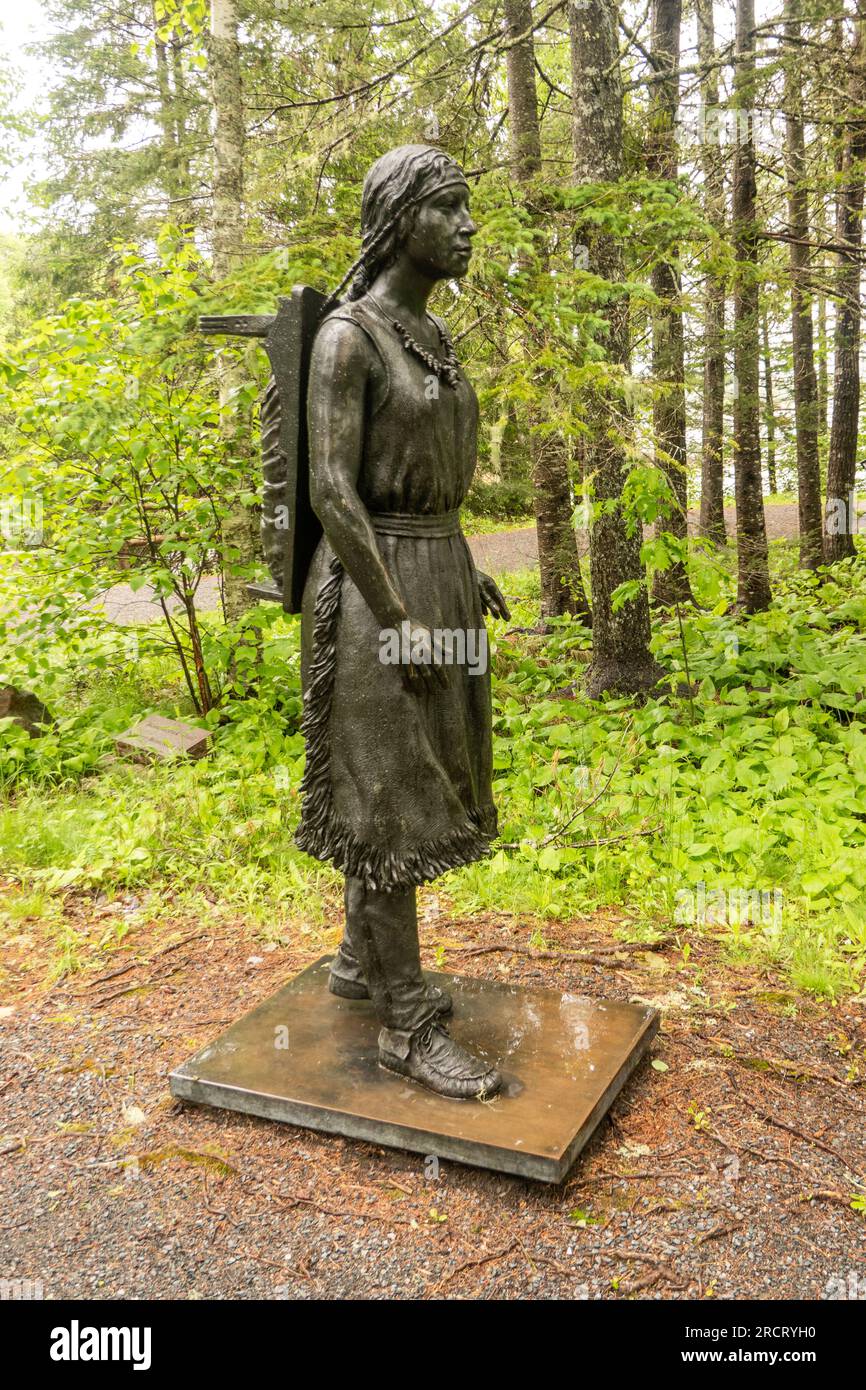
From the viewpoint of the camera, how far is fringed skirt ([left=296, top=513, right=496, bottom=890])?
2723mm

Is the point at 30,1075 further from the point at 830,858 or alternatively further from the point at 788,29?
the point at 788,29

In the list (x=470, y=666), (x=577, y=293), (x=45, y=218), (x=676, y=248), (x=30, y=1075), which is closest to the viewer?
(x=470, y=666)

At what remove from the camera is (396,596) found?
8.58ft

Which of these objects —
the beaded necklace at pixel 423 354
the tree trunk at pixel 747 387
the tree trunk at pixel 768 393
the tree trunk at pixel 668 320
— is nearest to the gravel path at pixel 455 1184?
the beaded necklace at pixel 423 354

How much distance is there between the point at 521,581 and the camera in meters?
12.5

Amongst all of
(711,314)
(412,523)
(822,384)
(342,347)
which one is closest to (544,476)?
(711,314)

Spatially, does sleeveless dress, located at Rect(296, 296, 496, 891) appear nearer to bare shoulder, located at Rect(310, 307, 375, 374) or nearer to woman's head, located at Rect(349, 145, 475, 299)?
bare shoulder, located at Rect(310, 307, 375, 374)

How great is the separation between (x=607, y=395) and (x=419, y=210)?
3676 mm

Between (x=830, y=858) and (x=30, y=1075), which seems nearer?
(x=30, y=1075)

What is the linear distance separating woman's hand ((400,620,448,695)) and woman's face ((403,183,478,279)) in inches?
37.8

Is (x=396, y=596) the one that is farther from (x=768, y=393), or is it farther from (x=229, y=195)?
(x=768, y=393)

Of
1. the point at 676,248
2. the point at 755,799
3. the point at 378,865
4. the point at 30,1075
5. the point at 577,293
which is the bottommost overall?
the point at 30,1075
